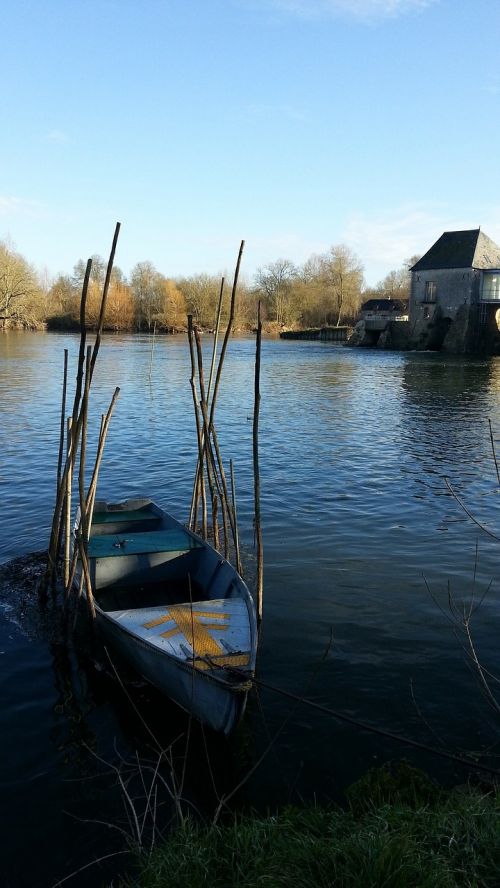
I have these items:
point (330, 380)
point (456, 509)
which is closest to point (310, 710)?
point (456, 509)

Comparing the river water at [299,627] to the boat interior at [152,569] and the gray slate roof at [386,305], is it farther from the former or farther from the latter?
the gray slate roof at [386,305]

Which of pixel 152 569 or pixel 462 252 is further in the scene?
pixel 462 252

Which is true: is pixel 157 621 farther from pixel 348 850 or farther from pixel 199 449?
pixel 348 850

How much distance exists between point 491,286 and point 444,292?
472 centimetres

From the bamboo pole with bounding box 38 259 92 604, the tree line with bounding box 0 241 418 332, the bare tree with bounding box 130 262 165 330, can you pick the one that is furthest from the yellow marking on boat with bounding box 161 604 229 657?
the bare tree with bounding box 130 262 165 330

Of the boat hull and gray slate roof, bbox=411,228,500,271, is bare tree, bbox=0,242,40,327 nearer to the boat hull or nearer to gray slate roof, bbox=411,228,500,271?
gray slate roof, bbox=411,228,500,271

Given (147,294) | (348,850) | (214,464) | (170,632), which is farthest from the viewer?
(147,294)

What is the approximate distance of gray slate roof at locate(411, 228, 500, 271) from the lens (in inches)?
2606

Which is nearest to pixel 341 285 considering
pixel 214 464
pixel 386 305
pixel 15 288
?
pixel 386 305

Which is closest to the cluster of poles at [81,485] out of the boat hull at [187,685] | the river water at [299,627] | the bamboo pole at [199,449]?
the river water at [299,627]

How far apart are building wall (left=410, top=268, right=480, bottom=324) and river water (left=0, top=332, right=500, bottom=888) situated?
45.0 m

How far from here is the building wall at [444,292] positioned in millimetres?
65562

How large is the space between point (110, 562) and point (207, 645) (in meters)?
2.91

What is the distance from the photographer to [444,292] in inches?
2680
